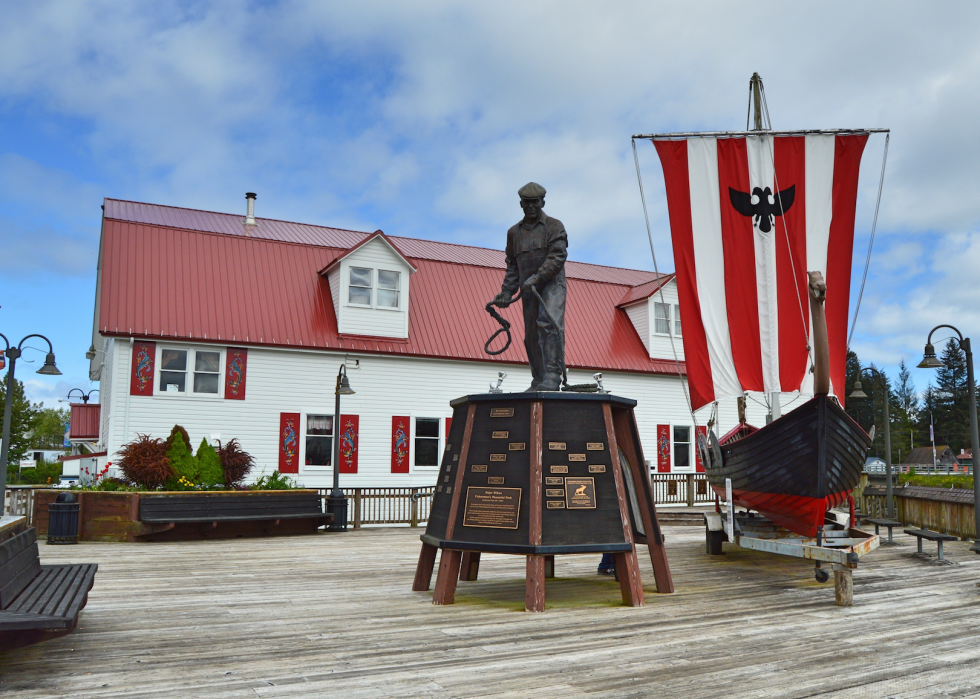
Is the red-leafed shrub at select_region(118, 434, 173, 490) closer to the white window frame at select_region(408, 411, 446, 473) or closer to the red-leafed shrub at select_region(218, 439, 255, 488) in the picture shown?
the red-leafed shrub at select_region(218, 439, 255, 488)

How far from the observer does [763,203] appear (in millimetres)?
13250

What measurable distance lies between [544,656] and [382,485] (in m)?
15.4

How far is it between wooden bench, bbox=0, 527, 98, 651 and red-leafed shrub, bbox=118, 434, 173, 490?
28.3 feet

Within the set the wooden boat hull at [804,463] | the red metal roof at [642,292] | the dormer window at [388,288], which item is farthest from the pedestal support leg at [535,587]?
the red metal roof at [642,292]

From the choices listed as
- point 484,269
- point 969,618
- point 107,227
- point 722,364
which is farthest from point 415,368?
point 969,618

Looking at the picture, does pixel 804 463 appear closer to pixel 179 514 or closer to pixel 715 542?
pixel 715 542

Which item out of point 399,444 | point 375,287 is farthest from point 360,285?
point 399,444

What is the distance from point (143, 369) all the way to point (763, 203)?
14.5 metres

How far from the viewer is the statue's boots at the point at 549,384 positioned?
802cm

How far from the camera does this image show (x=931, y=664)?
5.09 metres

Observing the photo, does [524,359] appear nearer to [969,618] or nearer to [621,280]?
[621,280]

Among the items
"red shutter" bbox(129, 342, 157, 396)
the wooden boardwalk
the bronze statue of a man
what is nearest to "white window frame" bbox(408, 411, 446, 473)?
"red shutter" bbox(129, 342, 157, 396)

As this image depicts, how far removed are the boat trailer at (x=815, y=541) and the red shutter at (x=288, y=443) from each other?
11.4m

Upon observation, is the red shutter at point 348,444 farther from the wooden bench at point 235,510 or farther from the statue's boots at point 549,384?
the statue's boots at point 549,384
